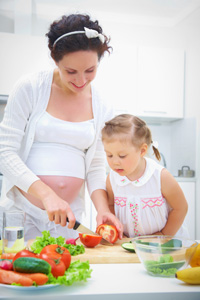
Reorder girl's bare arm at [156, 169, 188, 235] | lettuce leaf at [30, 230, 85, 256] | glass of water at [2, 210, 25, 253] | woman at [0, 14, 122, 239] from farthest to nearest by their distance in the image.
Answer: girl's bare arm at [156, 169, 188, 235]
woman at [0, 14, 122, 239]
lettuce leaf at [30, 230, 85, 256]
glass of water at [2, 210, 25, 253]

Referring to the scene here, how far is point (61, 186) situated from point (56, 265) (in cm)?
70

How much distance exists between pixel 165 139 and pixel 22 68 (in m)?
1.74

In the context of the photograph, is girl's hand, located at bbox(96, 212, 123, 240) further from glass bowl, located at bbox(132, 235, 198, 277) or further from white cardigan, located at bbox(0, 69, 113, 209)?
glass bowl, located at bbox(132, 235, 198, 277)

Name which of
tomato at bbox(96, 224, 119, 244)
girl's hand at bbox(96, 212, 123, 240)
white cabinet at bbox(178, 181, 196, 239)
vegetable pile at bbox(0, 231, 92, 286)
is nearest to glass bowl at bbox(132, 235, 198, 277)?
vegetable pile at bbox(0, 231, 92, 286)

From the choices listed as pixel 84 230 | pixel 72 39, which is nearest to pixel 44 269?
pixel 84 230

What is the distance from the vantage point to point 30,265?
77 centimetres

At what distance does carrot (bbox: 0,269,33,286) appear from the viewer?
76 cm

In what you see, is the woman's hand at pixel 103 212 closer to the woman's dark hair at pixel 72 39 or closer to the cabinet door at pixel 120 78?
the woman's dark hair at pixel 72 39

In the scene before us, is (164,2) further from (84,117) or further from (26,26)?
(84,117)

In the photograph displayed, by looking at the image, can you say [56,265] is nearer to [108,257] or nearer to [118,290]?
[118,290]

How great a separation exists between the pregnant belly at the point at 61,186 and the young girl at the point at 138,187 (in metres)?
0.18

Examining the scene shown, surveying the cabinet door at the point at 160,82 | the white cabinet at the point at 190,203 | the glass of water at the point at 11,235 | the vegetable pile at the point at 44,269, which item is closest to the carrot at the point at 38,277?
the vegetable pile at the point at 44,269

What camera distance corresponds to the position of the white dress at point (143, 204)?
163 centimetres

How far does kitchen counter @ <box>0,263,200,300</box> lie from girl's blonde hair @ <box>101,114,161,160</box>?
0.76m
